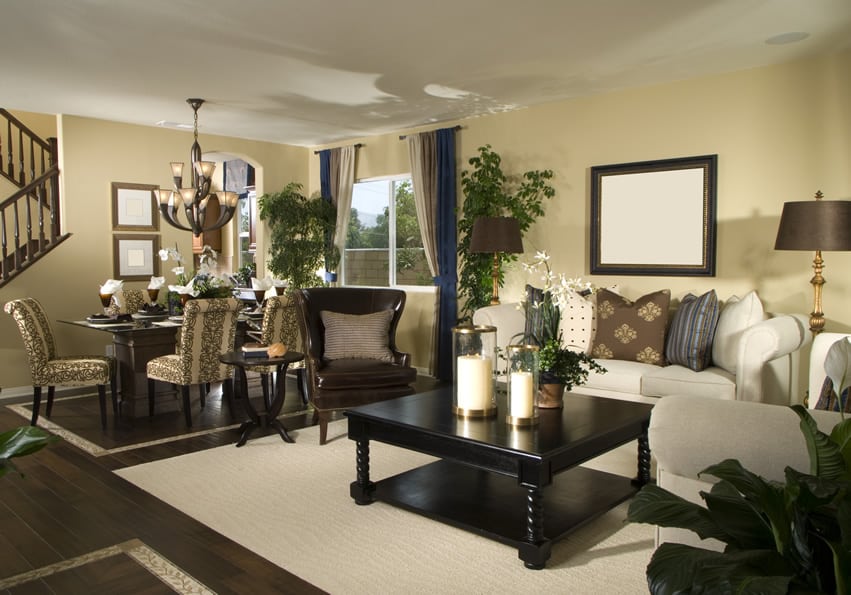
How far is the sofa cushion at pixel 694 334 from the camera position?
4574 millimetres

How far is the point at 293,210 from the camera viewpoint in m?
8.07

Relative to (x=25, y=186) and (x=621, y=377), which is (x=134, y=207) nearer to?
(x=25, y=186)

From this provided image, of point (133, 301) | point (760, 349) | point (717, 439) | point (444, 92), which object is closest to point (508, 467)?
point (717, 439)

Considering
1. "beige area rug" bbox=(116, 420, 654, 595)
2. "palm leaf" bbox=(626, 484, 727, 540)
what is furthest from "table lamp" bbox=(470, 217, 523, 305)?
"palm leaf" bbox=(626, 484, 727, 540)

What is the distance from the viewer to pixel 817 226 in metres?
3.98

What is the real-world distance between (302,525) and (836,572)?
2.49 meters

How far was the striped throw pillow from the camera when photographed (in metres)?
5.12

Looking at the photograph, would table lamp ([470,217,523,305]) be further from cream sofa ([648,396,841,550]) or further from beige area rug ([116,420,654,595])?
cream sofa ([648,396,841,550])

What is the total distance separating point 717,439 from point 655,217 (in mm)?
4007

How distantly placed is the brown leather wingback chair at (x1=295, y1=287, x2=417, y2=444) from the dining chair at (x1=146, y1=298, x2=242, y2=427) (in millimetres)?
619

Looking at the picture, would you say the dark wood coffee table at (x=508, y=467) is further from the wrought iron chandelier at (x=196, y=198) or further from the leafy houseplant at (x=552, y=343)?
the wrought iron chandelier at (x=196, y=198)

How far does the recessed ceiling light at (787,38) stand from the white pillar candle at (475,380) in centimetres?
287

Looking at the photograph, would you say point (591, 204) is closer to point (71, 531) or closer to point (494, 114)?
point (494, 114)

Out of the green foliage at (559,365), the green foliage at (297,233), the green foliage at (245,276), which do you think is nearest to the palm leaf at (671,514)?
the green foliage at (559,365)
